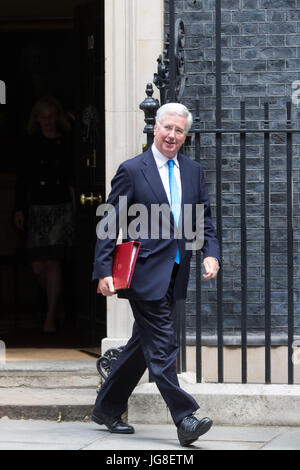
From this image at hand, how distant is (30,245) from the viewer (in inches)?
381

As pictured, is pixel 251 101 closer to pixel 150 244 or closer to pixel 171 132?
pixel 171 132

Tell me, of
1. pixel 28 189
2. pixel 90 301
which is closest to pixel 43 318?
pixel 28 189

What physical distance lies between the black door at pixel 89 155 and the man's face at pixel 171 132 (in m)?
2.05

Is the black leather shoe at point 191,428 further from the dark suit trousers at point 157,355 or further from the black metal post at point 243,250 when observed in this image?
the black metal post at point 243,250

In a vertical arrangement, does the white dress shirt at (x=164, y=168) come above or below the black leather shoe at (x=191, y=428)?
above

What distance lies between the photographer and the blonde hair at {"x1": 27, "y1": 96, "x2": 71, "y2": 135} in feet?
31.3

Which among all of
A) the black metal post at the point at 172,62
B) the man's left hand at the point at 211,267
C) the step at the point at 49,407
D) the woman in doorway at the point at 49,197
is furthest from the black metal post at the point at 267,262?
the woman in doorway at the point at 49,197

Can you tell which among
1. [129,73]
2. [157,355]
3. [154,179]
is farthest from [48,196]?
[157,355]

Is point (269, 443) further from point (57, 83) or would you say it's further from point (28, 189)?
point (57, 83)

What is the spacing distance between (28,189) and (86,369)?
2.40 metres

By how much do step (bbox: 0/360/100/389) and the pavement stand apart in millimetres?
554

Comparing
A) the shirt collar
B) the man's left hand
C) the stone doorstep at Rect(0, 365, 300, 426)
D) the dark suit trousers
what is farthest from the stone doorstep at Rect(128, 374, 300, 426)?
the shirt collar

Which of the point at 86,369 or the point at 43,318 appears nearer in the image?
the point at 86,369

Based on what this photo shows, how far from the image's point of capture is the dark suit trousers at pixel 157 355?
6.18 meters
